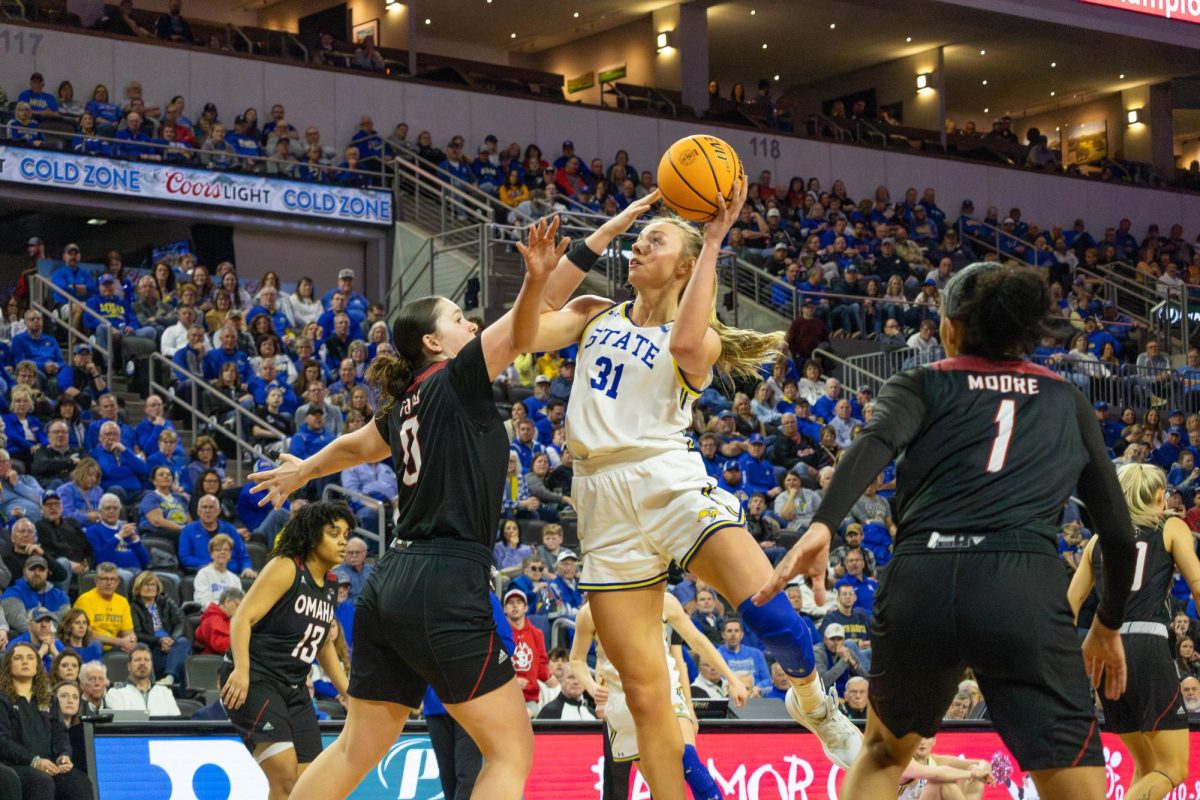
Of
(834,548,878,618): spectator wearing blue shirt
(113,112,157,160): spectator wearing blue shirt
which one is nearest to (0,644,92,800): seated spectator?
(834,548,878,618): spectator wearing blue shirt

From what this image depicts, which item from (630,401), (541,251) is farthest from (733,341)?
(541,251)

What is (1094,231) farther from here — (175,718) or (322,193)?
(175,718)

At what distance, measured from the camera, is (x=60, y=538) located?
13320 millimetres

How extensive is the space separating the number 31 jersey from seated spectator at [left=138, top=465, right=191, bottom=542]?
351 inches

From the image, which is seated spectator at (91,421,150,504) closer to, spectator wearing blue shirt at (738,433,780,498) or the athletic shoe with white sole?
spectator wearing blue shirt at (738,433,780,498)

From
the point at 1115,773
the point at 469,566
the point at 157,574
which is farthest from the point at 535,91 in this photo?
the point at 469,566

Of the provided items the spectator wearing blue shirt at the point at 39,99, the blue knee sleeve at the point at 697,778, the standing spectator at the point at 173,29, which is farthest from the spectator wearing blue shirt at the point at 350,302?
the blue knee sleeve at the point at 697,778

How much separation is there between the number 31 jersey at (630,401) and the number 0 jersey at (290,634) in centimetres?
260

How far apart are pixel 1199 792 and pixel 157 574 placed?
8444 mm

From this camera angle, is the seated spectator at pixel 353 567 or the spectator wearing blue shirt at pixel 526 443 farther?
the spectator wearing blue shirt at pixel 526 443

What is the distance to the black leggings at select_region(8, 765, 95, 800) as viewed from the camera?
936cm

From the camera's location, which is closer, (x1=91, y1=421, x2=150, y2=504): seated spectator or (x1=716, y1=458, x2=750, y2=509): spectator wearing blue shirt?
(x1=91, y1=421, x2=150, y2=504): seated spectator

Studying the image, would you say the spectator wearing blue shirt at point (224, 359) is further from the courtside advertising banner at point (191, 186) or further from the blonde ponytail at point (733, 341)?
the blonde ponytail at point (733, 341)

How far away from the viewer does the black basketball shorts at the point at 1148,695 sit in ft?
26.1
